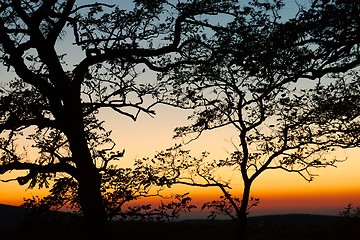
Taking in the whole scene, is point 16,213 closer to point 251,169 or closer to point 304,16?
point 251,169

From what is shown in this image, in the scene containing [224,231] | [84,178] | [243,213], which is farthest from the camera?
[224,231]

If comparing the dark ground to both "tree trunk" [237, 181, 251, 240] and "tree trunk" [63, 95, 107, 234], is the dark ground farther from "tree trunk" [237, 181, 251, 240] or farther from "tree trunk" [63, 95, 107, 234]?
"tree trunk" [63, 95, 107, 234]

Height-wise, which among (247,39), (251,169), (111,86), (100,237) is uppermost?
(247,39)

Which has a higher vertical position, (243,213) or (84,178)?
(84,178)

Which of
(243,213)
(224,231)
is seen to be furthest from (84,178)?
(224,231)

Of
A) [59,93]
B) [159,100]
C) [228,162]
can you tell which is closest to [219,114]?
[228,162]

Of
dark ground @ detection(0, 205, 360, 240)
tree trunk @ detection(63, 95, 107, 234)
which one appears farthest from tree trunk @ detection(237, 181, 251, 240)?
tree trunk @ detection(63, 95, 107, 234)

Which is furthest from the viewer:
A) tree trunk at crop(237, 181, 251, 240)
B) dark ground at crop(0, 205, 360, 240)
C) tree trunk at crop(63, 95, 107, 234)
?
dark ground at crop(0, 205, 360, 240)

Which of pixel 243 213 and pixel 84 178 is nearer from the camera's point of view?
pixel 84 178

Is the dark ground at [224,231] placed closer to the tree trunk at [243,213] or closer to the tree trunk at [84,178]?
the tree trunk at [243,213]

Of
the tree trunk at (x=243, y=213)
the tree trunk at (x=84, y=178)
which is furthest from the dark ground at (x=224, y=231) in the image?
the tree trunk at (x=84, y=178)

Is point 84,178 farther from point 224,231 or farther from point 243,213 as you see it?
point 224,231

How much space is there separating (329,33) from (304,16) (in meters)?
0.77

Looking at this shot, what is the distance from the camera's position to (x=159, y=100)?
18.0 metres
